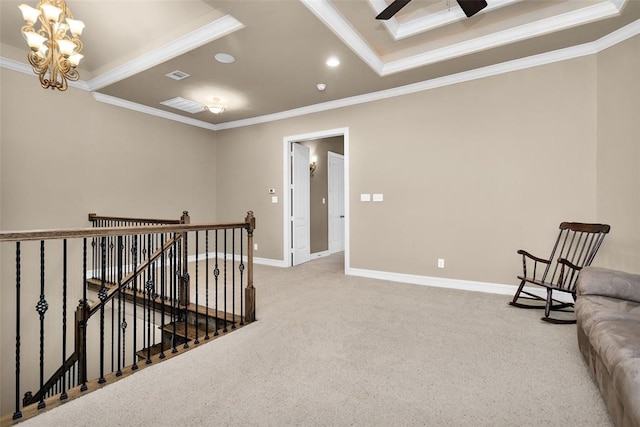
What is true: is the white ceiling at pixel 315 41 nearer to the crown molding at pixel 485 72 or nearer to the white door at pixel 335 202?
the crown molding at pixel 485 72

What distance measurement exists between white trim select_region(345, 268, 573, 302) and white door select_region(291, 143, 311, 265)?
1314 mm

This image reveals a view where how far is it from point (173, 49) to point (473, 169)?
3.86 metres

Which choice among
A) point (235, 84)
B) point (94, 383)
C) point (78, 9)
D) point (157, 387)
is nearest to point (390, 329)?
point (157, 387)

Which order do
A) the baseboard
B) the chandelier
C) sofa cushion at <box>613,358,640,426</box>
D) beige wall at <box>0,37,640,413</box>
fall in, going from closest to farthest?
→ sofa cushion at <box>613,358,640,426</box> < the chandelier < beige wall at <box>0,37,640,413</box> < the baseboard

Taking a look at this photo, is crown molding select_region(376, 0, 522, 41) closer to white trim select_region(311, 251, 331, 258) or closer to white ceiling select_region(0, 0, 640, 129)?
white ceiling select_region(0, 0, 640, 129)

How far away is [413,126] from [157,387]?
13.5 feet

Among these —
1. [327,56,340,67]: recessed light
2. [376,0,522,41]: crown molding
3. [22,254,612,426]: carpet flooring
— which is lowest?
[22,254,612,426]: carpet flooring

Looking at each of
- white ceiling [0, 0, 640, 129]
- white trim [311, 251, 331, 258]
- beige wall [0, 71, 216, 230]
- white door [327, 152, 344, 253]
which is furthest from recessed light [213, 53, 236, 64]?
white trim [311, 251, 331, 258]

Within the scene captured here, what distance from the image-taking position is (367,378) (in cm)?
206

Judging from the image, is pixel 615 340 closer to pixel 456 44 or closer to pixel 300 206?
pixel 456 44

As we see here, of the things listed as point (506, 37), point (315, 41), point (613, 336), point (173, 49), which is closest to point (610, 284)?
point (613, 336)

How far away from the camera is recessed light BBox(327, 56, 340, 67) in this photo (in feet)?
12.0

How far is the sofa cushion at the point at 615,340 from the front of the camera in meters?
1.51

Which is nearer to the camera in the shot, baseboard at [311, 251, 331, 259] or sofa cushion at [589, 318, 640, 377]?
sofa cushion at [589, 318, 640, 377]
